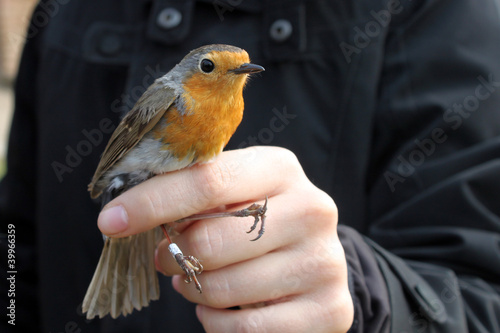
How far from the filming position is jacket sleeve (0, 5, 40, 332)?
2430 millimetres

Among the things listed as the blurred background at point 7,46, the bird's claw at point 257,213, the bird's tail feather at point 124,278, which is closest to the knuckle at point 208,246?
the bird's claw at point 257,213

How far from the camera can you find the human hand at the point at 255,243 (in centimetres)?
133

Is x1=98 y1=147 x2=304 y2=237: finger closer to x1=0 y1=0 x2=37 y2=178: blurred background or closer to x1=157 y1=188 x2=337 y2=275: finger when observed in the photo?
x1=157 y1=188 x2=337 y2=275: finger

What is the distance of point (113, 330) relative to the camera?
1.92m

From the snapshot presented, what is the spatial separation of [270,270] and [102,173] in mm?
698

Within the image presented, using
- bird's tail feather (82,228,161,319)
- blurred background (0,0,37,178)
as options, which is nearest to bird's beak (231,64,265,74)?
bird's tail feather (82,228,161,319)

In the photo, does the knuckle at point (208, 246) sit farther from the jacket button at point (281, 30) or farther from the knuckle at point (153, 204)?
the jacket button at point (281, 30)

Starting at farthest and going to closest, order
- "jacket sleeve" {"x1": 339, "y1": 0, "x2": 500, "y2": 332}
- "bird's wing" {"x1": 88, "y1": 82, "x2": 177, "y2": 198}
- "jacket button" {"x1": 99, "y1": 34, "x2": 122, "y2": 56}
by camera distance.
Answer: "jacket button" {"x1": 99, "y1": 34, "x2": 122, "y2": 56} < "jacket sleeve" {"x1": 339, "y1": 0, "x2": 500, "y2": 332} < "bird's wing" {"x1": 88, "y1": 82, "x2": 177, "y2": 198}

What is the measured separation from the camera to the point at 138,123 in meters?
1.47

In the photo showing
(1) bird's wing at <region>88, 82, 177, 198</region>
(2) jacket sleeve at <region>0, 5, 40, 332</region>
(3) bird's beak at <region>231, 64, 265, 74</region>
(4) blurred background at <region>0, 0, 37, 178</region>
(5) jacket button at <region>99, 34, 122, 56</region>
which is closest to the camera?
(3) bird's beak at <region>231, 64, 265, 74</region>

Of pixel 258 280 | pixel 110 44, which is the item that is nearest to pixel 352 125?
pixel 258 280

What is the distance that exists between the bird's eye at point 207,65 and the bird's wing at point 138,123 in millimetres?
134

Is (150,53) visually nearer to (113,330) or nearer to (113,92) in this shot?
(113,92)

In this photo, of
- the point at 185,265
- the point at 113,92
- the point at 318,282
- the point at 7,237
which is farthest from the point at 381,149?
the point at 7,237
